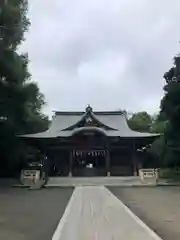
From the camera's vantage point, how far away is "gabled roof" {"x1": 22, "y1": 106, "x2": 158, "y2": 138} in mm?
39194

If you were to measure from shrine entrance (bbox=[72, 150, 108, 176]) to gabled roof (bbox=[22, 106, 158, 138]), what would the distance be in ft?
6.75

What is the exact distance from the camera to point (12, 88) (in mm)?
28703

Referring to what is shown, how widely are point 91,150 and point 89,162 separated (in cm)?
237

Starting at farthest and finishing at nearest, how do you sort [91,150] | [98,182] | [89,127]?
[91,150] → [89,127] → [98,182]

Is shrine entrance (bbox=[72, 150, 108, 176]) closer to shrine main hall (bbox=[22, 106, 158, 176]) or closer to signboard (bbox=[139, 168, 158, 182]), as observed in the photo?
shrine main hall (bbox=[22, 106, 158, 176])

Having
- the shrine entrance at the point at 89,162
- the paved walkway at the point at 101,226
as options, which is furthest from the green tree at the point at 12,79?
the paved walkway at the point at 101,226

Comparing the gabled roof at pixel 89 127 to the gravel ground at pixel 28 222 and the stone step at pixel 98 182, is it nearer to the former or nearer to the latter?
the stone step at pixel 98 182

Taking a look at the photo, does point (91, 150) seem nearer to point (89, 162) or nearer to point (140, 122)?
point (89, 162)

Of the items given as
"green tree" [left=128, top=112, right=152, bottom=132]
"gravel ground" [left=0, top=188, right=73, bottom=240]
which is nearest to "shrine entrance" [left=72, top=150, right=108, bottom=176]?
"green tree" [left=128, top=112, right=152, bottom=132]

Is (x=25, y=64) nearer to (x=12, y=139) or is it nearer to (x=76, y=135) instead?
(x=12, y=139)

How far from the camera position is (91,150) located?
131ft

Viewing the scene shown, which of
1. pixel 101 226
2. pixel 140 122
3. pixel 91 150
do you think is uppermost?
pixel 140 122

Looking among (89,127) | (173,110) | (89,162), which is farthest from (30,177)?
(89,162)

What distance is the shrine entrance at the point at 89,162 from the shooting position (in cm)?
3975
